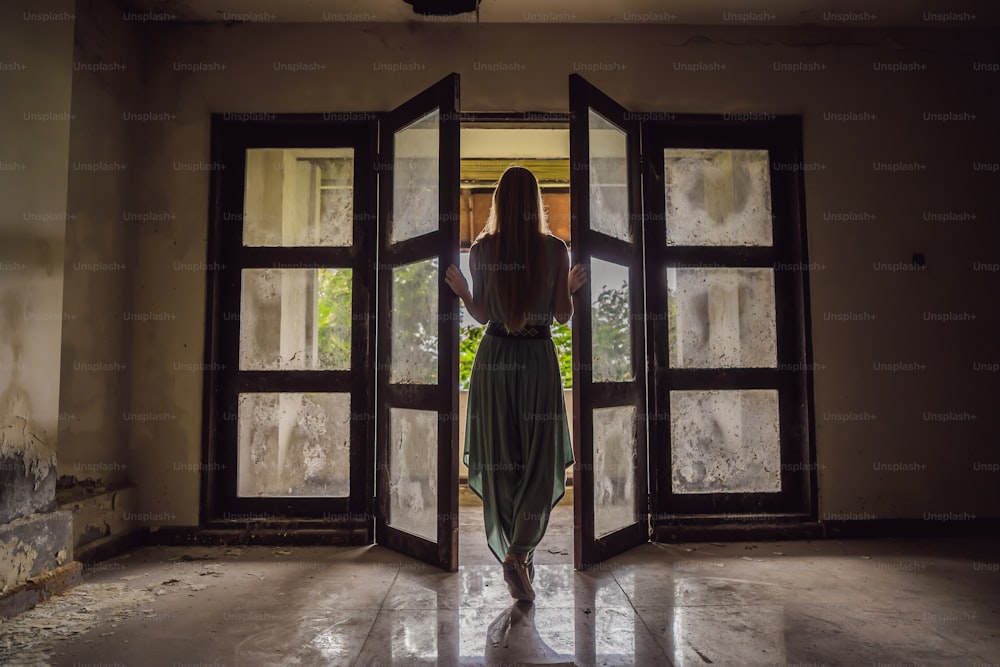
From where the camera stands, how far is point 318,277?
3414 mm

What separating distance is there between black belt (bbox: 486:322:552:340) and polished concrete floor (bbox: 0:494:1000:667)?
103 centimetres

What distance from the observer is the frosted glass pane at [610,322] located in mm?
2949

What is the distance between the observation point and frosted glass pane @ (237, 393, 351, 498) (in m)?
3.35

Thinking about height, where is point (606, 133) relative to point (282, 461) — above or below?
above

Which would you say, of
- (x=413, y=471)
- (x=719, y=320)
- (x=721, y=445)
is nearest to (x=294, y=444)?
(x=413, y=471)

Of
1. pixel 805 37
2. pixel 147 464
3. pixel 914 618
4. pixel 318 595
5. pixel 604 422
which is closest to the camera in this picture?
pixel 914 618

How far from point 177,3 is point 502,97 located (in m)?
1.80

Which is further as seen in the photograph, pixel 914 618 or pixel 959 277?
pixel 959 277

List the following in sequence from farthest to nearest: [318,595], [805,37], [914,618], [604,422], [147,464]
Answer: [805,37]
[147,464]
[604,422]
[318,595]
[914,618]

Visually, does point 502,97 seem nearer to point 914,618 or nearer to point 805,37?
point 805,37

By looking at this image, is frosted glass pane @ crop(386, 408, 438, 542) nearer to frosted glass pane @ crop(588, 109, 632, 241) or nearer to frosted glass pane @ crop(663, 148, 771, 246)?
frosted glass pane @ crop(588, 109, 632, 241)

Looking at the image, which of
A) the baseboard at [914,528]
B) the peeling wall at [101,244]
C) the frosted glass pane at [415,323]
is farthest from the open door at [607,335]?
the peeling wall at [101,244]

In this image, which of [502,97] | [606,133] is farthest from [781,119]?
[502,97]

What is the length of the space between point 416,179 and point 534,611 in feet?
6.80
